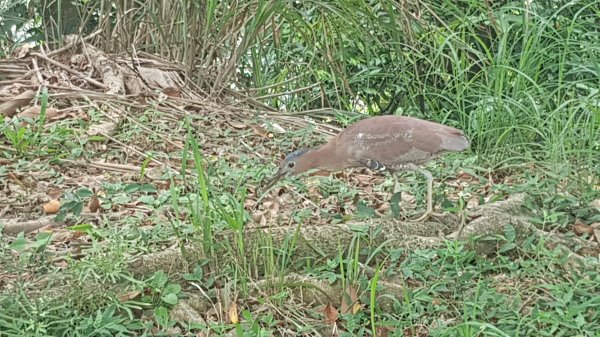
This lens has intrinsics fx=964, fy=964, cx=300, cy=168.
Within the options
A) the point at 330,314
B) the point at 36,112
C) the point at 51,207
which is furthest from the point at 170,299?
the point at 36,112

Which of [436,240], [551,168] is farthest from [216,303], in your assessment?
[551,168]

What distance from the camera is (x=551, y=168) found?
5402mm

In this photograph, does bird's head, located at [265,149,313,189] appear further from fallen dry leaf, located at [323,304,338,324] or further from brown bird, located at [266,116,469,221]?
fallen dry leaf, located at [323,304,338,324]

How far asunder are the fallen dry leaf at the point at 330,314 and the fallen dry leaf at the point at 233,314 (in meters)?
0.38

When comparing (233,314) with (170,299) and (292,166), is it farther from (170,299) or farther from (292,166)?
(292,166)

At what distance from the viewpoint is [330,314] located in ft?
13.3

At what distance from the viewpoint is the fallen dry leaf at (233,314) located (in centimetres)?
393

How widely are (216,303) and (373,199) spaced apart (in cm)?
153

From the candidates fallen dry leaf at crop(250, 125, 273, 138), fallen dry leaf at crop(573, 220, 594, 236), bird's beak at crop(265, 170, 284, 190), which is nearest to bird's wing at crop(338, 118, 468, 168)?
bird's beak at crop(265, 170, 284, 190)

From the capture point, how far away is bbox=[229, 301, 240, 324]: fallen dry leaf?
393 centimetres

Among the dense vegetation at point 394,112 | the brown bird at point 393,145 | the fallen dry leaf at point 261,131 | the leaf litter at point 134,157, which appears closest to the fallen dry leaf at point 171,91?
the leaf litter at point 134,157

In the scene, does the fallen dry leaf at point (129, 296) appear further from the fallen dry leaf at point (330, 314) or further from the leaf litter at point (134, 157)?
the fallen dry leaf at point (330, 314)

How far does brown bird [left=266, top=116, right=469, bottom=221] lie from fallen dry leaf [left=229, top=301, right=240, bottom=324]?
120 cm

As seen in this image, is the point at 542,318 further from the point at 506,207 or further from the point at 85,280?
the point at 85,280
